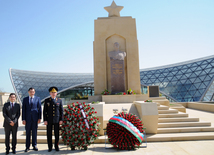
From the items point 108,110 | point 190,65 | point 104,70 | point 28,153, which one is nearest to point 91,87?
point 190,65

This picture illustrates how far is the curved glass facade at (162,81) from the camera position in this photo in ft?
111

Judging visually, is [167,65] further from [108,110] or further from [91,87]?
[108,110]

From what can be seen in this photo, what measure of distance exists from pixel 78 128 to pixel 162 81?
39.8m

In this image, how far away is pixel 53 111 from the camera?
529cm

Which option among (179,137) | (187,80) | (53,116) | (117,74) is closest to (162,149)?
(179,137)

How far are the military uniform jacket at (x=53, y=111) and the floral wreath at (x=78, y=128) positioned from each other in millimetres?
205

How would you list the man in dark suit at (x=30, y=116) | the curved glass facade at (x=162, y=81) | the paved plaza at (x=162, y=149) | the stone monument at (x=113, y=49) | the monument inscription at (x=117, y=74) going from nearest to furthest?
1. the paved plaza at (x=162, y=149)
2. the man in dark suit at (x=30, y=116)
3. the monument inscription at (x=117, y=74)
4. the stone monument at (x=113, y=49)
5. the curved glass facade at (x=162, y=81)

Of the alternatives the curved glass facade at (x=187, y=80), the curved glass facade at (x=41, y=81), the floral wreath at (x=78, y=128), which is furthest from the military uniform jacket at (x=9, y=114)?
the curved glass facade at (x=41, y=81)

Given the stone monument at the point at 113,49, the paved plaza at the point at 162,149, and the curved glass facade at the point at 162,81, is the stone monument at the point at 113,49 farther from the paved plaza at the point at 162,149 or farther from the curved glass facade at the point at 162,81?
the curved glass facade at the point at 162,81

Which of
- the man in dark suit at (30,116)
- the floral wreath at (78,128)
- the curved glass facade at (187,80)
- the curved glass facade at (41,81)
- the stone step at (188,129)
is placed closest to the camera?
the floral wreath at (78,128)

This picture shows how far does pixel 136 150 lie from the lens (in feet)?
17.1

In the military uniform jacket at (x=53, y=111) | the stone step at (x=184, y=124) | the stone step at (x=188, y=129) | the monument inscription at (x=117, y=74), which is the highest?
the monument inscription at (x=117, y=74)

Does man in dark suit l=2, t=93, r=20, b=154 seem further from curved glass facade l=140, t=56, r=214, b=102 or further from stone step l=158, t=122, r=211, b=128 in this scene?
curved glass facade l=140, t=56, r=214, b=102

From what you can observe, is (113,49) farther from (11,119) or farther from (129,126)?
(11,119)
